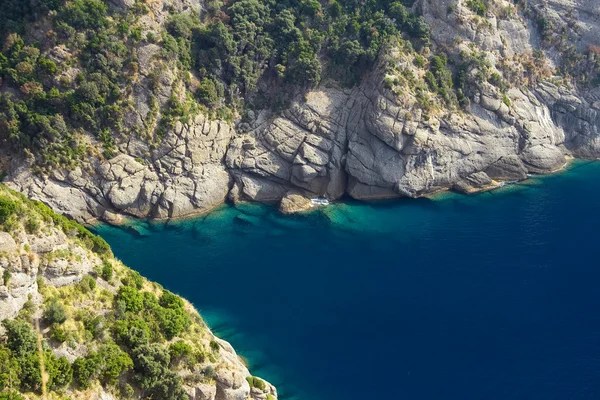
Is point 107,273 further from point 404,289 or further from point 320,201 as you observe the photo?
point 320,201

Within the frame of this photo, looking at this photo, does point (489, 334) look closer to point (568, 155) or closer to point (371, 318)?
point (371, 318)

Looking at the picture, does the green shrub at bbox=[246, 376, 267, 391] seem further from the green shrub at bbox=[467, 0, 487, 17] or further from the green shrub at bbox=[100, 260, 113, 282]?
the green shrub at bbox=[467, 0, 487, 17]

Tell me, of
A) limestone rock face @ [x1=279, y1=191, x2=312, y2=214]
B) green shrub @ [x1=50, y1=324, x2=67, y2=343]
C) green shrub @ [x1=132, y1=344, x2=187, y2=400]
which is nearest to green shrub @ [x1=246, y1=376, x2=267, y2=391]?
green shrub @ [x1=132, y1=344, x2=187, y2=400]

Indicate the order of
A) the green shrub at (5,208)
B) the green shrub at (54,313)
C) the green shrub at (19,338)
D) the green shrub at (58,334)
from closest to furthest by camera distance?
the green shrub at (19,338) → the green shrub at (58,334) → the green shrub at (54,313) → the green shrub at (5,208)

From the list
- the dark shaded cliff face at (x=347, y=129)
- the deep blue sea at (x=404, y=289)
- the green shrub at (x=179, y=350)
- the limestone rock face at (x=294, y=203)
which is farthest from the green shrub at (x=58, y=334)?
the limestone rock face at (x=294, y=203)

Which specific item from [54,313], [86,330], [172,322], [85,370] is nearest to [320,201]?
[172,322]

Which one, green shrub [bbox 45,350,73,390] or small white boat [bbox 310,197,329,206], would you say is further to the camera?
small white boat [bbox 310,197,329,206]

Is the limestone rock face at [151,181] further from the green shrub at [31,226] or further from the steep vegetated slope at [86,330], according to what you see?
the green shrub at [31,226]
